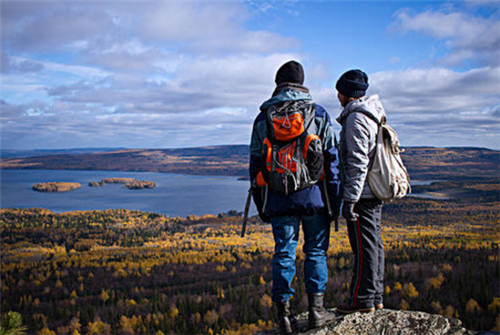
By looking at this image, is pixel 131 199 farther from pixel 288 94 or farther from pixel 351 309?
pixel 288 94

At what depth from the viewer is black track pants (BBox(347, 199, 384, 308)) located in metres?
3.91

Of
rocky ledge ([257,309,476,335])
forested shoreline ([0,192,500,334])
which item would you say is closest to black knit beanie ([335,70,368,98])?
rocky ledge ([257,309,476,335])

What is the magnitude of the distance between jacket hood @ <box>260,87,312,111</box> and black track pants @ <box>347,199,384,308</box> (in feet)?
3.99

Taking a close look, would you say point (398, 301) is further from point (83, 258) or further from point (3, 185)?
point (3, 185)

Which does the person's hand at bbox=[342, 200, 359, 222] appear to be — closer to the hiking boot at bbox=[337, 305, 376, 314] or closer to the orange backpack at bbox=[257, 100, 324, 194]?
the orange backpack at bbox=[257, 100, 324, 194]

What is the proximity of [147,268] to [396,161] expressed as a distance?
45.0 ft

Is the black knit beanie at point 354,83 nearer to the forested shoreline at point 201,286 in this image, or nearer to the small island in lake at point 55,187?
the forested shoreline at point 201,286

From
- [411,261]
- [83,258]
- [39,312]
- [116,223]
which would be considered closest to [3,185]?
[116,223]

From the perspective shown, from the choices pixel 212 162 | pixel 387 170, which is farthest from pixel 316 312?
pixel 212 162

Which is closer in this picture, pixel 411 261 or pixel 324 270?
pixel 324 270

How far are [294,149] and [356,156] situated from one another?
606 millimetres

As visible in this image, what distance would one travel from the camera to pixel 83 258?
19.6 meters

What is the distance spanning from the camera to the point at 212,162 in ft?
538

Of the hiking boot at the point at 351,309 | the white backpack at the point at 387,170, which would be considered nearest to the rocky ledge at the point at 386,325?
the hiking boot at the point at 351,309
